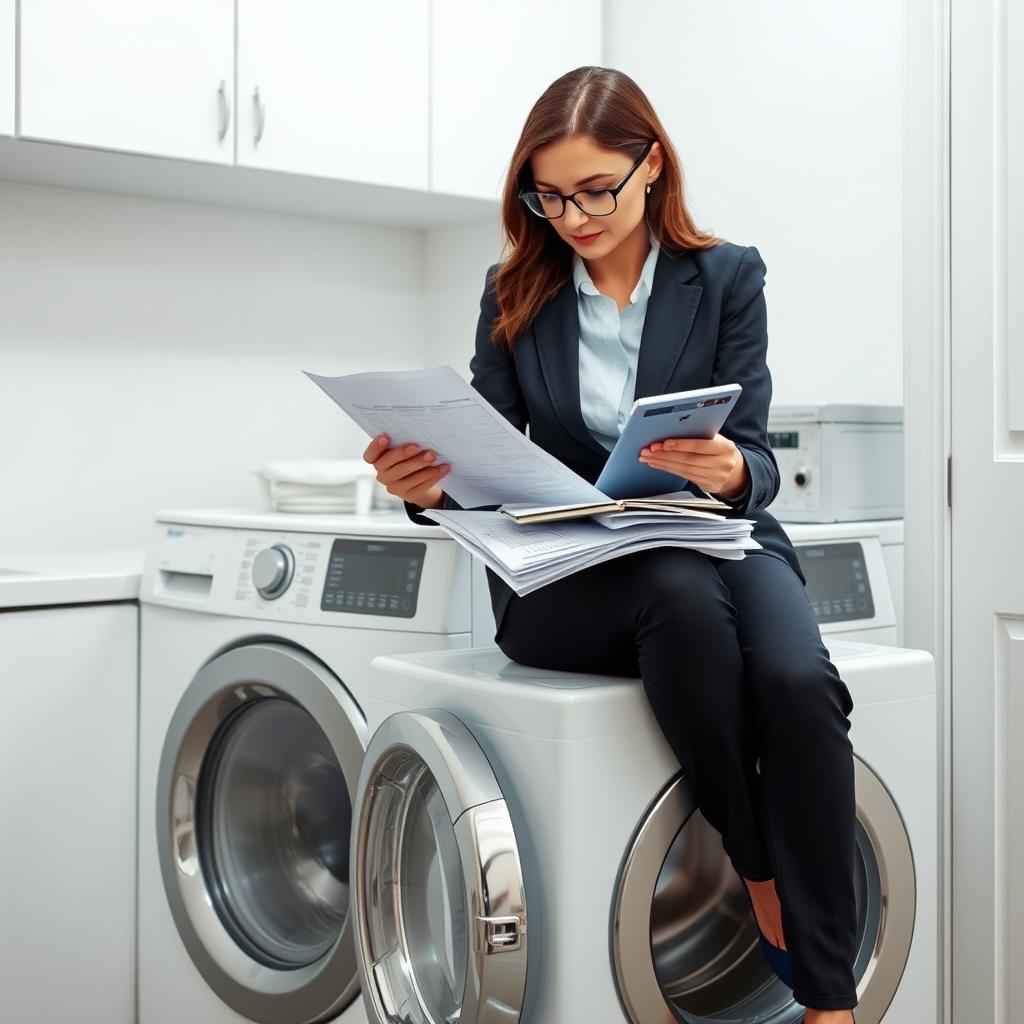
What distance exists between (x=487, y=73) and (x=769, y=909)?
169cm

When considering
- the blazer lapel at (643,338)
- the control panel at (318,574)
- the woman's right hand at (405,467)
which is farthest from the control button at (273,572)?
the blazer lapel at (643,338)

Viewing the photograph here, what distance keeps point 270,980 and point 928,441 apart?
1178 mm

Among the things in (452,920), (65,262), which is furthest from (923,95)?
(65,262)

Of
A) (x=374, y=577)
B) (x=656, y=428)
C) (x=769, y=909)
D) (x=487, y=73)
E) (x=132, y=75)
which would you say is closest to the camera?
(x=656, y=428)

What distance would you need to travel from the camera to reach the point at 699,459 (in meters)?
1.21

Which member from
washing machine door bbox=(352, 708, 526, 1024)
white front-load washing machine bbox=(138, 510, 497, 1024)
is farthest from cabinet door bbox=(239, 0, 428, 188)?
washing machine door bbox=(352, 708, 526, 1024)

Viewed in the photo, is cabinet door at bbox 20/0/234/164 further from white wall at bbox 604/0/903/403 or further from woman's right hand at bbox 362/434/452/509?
woman's right hand at bbox 362/434/452/509

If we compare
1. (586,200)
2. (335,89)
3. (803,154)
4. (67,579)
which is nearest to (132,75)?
(335,89)

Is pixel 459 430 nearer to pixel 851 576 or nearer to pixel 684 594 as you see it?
pixel 684 594

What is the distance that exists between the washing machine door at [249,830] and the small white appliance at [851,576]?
712 millimetres

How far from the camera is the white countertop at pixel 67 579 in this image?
1.81 meters

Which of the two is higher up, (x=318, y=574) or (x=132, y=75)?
(x=132, y=75)

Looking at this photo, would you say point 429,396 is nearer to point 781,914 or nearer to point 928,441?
point 781,914

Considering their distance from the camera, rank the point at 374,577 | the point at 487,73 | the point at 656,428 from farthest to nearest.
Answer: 1. the point at 487,73
2. the point at 374,577
3. the point at 656,428
